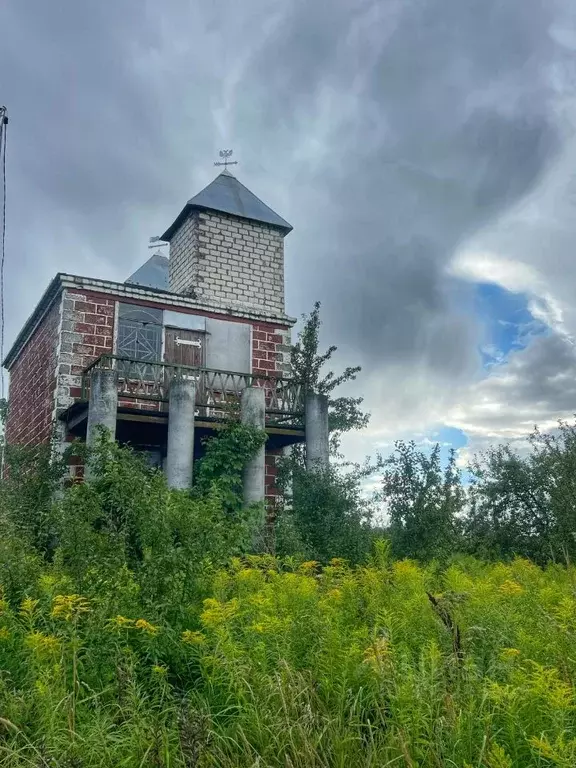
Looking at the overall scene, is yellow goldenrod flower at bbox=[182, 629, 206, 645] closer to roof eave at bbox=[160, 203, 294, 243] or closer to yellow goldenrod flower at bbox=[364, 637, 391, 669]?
yellow goldenrod flower at bbox=[364, 637, 391, 669]

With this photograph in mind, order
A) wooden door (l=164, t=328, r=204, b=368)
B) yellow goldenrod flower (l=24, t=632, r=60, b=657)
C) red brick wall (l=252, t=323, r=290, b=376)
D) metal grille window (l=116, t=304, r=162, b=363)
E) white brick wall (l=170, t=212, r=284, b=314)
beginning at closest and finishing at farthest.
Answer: yellow goldenrod flower (l=24, t=632, r=60, b=657) < metal grille window (l=116, t=304, r=162, b=363) < wooden door (l=164, t=328, r=204, b=368) < red brick wall (l=252, t=323, r=290, b=376) < white brick wall (l=170, t=212, r=284, b=314)

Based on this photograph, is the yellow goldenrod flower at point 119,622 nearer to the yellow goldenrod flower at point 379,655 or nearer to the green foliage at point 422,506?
the yellow goldenrod flower at point 379,655

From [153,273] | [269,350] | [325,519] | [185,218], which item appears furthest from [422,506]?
[153,273]

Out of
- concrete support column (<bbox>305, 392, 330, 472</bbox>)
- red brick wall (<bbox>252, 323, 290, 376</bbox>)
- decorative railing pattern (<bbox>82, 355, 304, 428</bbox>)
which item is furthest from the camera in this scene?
red brick wall (<bbox>252, 323, 290, 376</bbox>)

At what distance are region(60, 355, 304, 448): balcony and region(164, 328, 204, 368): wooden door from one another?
24.3 inches

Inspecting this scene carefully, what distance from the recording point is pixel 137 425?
556 inches

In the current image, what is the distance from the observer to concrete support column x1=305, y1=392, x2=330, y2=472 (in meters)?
14.0

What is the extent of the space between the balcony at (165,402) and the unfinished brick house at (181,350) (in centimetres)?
3

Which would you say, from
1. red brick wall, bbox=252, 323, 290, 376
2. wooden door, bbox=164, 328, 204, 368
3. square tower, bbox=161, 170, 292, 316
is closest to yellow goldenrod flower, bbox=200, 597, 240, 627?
wooden door, bbox=164, 328, 204, 368

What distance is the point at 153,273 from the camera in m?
25.3

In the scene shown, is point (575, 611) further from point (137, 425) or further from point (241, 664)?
point (137, 425)

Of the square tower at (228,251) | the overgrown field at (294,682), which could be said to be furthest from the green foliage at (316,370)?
the overgrown field at (294,682)

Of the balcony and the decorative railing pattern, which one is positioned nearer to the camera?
the balcony

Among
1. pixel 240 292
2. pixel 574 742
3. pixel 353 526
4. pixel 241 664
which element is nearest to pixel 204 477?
pixel 353 526
